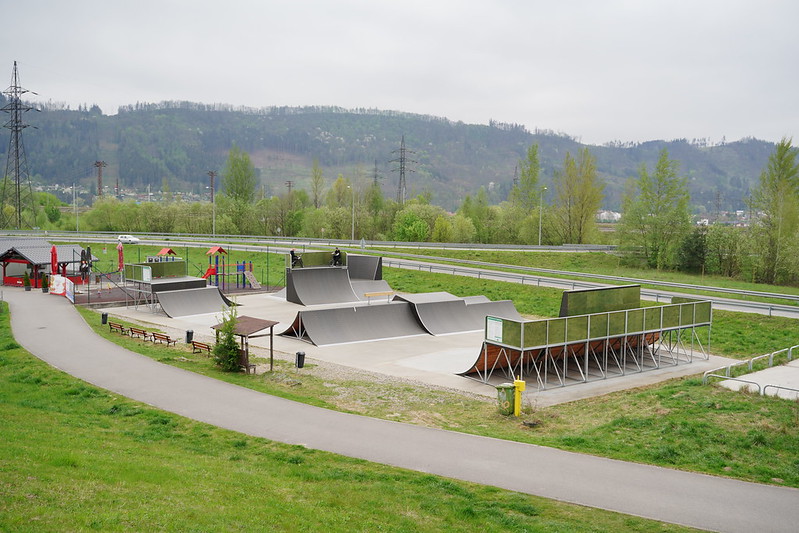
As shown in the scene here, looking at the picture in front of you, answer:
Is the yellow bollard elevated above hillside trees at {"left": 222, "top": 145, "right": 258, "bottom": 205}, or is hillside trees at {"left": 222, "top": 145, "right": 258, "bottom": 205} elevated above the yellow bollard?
hillside trees at {"left": 222, "top": 145, "right": 258, "bottom": 205}

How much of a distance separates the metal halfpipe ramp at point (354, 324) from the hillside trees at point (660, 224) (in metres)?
33.9

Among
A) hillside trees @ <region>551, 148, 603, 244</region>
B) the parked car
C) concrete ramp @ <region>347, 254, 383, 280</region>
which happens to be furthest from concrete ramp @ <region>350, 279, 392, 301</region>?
the parked car

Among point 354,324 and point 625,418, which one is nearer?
point 625,418

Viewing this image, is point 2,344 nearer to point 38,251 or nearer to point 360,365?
point 360,365

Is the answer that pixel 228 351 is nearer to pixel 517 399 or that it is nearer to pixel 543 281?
pixel 517 399

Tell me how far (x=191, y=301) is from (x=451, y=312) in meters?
14.9

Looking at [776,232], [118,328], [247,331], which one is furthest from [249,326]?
[776,232]

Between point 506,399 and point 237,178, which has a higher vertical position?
point 237,178

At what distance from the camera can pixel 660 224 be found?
54875 mm

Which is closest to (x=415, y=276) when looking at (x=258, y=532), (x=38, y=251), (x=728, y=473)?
(x=38, y=251)

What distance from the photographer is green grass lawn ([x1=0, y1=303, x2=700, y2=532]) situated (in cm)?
774

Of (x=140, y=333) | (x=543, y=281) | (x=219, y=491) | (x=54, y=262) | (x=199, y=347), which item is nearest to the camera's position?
(x=219, y=491)

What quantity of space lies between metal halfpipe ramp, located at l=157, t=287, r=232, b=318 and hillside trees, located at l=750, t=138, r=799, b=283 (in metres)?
39.5

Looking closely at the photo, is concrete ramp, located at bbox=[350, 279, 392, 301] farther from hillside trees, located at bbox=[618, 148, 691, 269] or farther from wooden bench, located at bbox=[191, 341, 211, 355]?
hillside trees, located at bbox=[618, 148, 691, 269]
